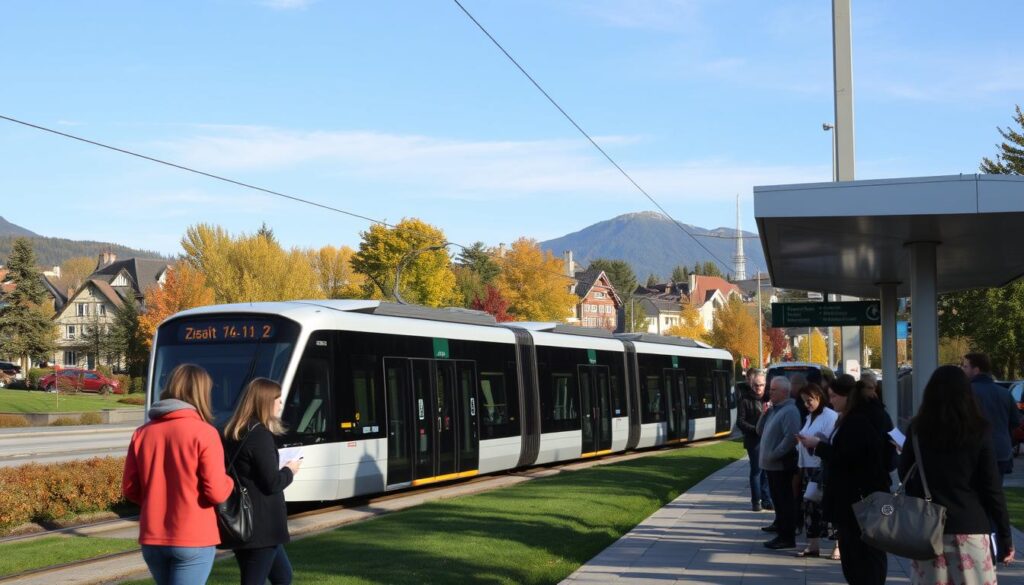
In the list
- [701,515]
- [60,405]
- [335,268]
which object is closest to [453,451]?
[701,515]

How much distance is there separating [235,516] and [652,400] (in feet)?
84.1

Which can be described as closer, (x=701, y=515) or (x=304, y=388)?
(x=701, y=515)

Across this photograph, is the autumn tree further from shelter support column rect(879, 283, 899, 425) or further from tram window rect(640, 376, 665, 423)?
shelter support column rect(879, 283, 899, 425)

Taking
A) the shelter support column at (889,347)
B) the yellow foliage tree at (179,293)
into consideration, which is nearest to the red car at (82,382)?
the yellow foliage tree at (179,293)

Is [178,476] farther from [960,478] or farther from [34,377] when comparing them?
[34,377]

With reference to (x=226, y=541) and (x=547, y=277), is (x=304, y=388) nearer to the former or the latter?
(x=226, y=541)

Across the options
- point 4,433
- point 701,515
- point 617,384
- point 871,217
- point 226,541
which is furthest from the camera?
point 4,433

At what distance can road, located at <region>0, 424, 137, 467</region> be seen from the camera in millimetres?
26653

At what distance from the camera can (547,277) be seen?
8762 centimetres

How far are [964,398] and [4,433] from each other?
121ft

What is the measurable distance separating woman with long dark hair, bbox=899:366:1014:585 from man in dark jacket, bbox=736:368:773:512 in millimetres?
8374

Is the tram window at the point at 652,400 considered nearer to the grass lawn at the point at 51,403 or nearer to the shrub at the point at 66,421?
the shrub at the point at 66,421

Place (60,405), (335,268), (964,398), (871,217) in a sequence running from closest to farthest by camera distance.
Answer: (964,398), (871,217), (60,405), (335,268)

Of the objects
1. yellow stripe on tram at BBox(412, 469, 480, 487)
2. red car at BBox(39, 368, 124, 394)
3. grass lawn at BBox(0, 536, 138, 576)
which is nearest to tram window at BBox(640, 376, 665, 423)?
yellow stripe on tram at BBox(412, 469, 480, 487)
